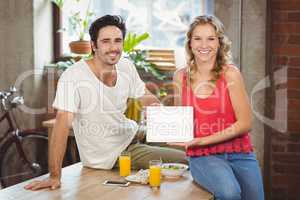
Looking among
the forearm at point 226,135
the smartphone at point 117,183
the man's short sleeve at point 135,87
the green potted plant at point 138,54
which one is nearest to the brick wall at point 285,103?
the green potted plant at point 138,54

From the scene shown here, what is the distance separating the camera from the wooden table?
2807 mm

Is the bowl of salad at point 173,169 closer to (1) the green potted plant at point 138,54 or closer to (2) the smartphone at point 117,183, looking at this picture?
(2) the smartphone at point 117,183

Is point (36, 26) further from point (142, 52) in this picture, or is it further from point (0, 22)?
point (142, 52)

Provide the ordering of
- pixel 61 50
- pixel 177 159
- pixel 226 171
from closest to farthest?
pixel 226 171
pixel 177 159
pixel 61 50

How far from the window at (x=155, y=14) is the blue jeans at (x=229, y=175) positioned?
1.88 metres

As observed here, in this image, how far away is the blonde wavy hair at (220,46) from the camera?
10.1 feet

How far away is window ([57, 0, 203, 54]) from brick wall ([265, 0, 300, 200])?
2.58ft

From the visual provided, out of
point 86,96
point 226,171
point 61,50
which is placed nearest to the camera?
point 226,171

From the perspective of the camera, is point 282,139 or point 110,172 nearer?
point 110,172

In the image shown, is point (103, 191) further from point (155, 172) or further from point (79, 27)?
point (79, 27)

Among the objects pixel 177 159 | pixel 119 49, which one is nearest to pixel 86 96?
pixel 119 49

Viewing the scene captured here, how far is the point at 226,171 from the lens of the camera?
2893mm

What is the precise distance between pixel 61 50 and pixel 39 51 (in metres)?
0.26

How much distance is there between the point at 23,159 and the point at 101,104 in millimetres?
1620
